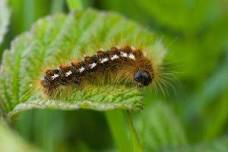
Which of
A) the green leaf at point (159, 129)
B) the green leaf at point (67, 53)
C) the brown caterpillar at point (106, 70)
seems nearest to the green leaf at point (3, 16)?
the green leaf at point (67, 53)

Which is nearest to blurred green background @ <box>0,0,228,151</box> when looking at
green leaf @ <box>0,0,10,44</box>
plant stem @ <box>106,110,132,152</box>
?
green leaf @ <box>0,0,10,44</box>

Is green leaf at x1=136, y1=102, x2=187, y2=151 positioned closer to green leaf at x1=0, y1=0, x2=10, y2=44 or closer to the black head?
the black head

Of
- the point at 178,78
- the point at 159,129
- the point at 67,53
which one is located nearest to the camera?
the point at 67,53

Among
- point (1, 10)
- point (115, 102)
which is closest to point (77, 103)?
point (115, 102)

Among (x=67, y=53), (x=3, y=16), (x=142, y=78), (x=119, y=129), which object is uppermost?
(x=3, y=16)

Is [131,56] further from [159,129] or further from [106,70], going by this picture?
[159,129]

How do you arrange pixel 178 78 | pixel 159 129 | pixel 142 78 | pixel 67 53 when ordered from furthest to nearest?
pixel 178 78 → pixel 159 129 → pixel 67 53 → pixel 142 78

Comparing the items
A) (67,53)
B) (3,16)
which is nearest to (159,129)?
(67,53)
